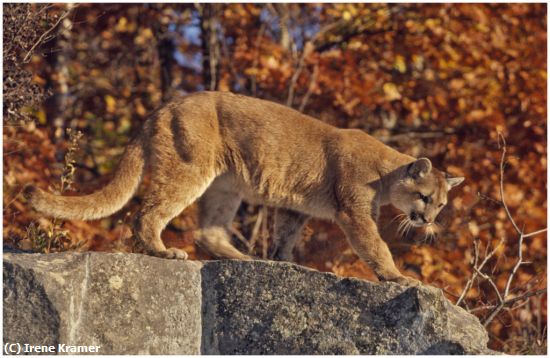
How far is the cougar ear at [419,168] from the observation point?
7.28 m

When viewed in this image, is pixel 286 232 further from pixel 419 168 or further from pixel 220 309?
pixel 220 309

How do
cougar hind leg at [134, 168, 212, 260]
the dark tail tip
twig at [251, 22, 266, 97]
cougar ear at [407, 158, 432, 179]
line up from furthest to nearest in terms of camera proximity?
twig at [251, 22, 266, 97]
cougar ear at [407, 158, 432, 179]
cougar hind leg at [134, 168, 212, 260]
the dark tail tip

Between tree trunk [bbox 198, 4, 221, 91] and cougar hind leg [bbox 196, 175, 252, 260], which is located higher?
tree trunk [bbox 198, 4, 221, 91]

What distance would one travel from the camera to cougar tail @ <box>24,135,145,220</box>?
20.4 ft

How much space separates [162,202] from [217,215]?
0.84m

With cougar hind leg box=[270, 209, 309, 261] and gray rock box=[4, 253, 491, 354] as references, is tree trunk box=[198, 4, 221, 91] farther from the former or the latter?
gray rock box=[4, 253, 491, 354]

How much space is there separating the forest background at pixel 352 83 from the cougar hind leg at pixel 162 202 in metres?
3.66

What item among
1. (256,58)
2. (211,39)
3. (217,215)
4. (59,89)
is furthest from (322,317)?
(59,89)

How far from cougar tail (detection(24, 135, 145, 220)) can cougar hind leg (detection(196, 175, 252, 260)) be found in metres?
0.81

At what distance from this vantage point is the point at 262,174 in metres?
7.27

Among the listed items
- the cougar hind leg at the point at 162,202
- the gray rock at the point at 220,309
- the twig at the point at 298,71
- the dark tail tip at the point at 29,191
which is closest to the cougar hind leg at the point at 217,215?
the cougar hind leg at the point at 162,202

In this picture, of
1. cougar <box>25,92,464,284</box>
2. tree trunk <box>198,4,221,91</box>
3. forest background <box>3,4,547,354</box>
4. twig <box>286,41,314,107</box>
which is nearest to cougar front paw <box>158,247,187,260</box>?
cougar <box>25,92,464,284</box>

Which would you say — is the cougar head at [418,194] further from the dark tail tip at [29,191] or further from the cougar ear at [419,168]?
the dark tail tip at [29,191]

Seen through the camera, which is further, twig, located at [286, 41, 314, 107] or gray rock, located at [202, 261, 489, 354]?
twig, located at [286, 41, 314, 107]
